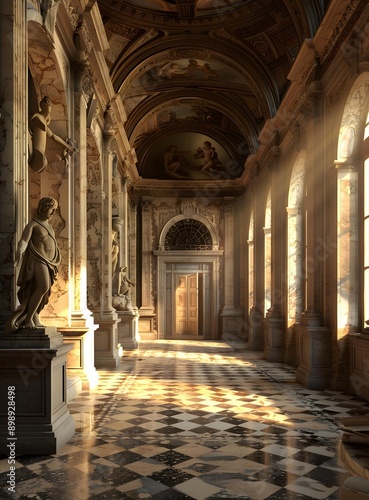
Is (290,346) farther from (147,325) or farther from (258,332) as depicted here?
(147,325)

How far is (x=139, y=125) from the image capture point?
719 inches

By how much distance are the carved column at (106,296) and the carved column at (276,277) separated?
3.85 meters

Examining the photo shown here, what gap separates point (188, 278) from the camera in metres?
21.3

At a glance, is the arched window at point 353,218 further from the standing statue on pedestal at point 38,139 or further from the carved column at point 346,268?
the standing statue on pedestal at point 38,139

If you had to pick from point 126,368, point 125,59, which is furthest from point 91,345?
point 125,59

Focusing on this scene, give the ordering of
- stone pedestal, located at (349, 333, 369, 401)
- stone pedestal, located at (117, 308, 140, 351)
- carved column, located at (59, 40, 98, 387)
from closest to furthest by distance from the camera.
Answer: stone pedestal, located at (349, 333, 369, 401) → carved column, located at (59, 40, 98, 387) → stone pedestal, located at (117, 308, 140, 351)

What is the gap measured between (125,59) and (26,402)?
10.7 m

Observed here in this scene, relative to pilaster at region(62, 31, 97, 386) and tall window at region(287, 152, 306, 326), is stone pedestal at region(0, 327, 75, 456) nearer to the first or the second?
pilaster at region(62, 31, 97, 386)

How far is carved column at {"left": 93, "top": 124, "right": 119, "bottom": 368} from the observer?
A: 11.9 m

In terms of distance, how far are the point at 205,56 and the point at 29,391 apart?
467 inches

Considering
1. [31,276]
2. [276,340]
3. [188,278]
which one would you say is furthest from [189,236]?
[31,276]

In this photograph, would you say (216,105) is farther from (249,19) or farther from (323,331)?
(323,331)

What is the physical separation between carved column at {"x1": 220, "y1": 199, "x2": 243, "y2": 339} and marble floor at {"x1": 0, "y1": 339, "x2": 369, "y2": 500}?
400 inches

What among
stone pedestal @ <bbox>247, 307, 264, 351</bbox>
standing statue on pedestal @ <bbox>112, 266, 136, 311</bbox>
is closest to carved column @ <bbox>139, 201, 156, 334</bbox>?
standing statue on pedestal @ <bbox>112, 266, 136, 311</bbox>
